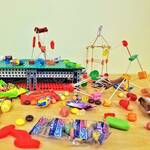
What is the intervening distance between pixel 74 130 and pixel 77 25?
0.83 meters

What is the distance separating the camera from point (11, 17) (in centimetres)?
114

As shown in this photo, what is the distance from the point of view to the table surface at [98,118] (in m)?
0.43

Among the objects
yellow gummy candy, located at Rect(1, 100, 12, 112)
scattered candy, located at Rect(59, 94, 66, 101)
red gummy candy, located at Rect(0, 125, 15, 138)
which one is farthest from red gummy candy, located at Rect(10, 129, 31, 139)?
scattered candy, located at Rect(59, 94, 66, 101)

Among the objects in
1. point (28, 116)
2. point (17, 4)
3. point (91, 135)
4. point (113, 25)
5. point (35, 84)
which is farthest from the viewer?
point (113, 25)

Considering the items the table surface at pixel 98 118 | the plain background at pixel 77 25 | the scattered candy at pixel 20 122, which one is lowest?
the table surface at pixel 98 118

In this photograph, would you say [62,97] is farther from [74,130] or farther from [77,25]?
[77,25]

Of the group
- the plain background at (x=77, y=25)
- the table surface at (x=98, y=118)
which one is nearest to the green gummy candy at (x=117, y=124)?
the table surface at (x=98, y=118)

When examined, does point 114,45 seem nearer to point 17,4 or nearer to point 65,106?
point 17,4

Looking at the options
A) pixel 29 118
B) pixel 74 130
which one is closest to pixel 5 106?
pixel 29 118

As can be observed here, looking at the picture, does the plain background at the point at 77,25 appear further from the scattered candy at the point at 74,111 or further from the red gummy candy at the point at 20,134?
the red gummy candy at the point at 20,134

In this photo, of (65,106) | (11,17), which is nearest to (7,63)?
(65,106)

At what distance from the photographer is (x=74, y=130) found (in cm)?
45

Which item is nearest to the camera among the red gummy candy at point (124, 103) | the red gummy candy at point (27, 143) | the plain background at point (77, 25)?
the red gummy candy at point (27, 143)

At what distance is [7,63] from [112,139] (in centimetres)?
49
